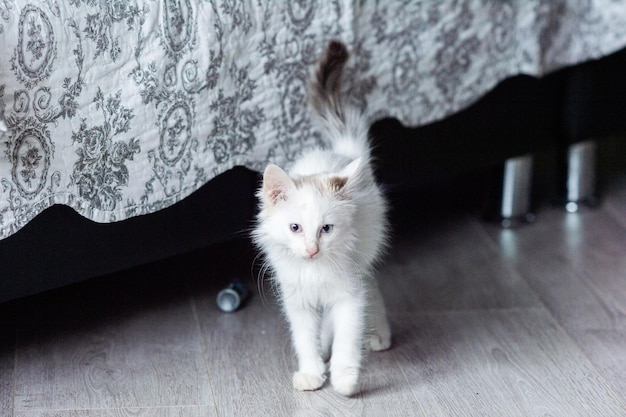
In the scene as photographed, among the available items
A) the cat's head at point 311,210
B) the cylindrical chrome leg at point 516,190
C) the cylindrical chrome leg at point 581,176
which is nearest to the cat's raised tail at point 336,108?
the cat's head at point 311,210

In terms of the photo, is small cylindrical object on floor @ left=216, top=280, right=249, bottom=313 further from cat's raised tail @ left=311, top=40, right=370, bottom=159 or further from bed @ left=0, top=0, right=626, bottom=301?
cat's raised tail @ left=311, top=40, right=370, bottom=159

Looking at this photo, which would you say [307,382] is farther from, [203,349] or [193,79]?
[193,79]

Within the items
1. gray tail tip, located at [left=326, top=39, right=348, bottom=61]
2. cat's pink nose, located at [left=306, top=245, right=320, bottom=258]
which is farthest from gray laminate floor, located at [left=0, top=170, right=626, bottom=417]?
gray tail tip, located at [left=326, top=39, right=348, bottom=61]

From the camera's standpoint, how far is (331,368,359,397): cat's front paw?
140 centimetres

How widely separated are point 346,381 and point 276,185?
34 centimetres

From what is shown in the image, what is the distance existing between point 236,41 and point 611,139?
5.14 feet

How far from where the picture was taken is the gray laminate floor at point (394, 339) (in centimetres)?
143

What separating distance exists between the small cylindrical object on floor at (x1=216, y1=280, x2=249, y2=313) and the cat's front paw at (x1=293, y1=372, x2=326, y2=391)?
1.01ft

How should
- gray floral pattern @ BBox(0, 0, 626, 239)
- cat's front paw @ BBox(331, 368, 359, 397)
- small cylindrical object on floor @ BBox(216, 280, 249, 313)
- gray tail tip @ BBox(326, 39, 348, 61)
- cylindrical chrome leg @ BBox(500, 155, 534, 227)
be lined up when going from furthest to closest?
cylindrical chrome leg @ BBox(500, 155, 534, 227)
small cylindrical object on floor @ BBox(216, 280, 249, 313)
gray tail tip @ BBox(326, 39, 348, 61)
cat's front paw @ BBox(331, 368, 359, 397)
gray floral pattern @ BBox(0, 0, 626, 239)

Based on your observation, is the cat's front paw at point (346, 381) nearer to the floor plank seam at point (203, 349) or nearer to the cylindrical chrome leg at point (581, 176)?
the floor plank seam at point (203, 349)

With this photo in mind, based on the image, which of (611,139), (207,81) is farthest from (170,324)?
(611,139)

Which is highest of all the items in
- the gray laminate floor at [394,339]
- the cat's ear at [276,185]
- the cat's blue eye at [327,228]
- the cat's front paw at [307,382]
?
the cat's ear at [276,185]

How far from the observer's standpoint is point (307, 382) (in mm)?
1444

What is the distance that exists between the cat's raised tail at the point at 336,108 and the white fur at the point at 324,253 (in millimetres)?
52
